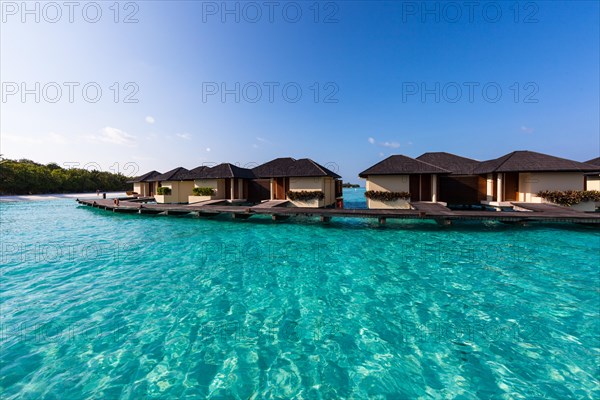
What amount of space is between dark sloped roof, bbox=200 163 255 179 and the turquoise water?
1218cm

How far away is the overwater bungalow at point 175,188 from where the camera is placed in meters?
23.5

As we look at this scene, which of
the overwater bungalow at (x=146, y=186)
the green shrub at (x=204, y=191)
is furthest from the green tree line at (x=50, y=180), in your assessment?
the green shrub at (x=204, y=191)

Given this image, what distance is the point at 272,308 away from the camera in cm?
546

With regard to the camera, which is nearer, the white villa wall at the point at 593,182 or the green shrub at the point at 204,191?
the white villa wall at the point at 593,182

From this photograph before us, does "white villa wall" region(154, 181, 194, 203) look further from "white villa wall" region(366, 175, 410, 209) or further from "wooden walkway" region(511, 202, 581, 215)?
"wooden walkway" region(511, 202, 581, 215)

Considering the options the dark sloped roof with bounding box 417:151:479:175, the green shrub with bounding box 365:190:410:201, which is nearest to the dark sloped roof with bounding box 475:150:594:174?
the dark sloped roof with bounding box 417:151:479:175

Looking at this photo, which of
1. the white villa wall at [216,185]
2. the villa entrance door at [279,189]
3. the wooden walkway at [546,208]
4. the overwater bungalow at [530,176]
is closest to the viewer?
the wooden walkway at [546,208]

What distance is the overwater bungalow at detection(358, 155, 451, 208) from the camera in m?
15.9

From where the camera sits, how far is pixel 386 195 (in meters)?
15.9

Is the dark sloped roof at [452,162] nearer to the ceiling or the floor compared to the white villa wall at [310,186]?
nearer to the ceiling

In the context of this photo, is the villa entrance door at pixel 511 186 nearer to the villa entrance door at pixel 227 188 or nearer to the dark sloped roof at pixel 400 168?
the dark sloped roof at pixel 400 168

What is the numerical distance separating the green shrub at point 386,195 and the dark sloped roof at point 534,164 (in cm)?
756

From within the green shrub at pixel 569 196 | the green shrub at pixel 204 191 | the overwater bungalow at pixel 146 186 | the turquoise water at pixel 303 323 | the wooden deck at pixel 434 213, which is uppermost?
the overwater bungalow at pixel 146 186

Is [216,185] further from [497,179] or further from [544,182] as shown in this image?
[544,182]
